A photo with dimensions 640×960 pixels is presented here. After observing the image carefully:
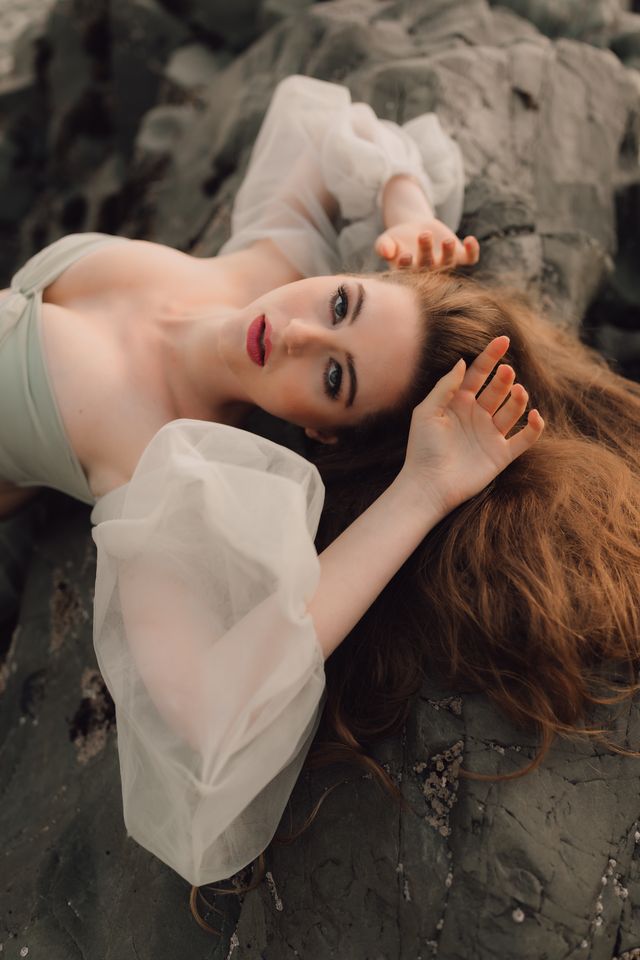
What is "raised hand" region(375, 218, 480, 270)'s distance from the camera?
299 centimetres

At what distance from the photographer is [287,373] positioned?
2.60 meters

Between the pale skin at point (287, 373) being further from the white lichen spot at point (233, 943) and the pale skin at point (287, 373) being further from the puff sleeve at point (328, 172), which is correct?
the white lichen spot at point (233, 943)

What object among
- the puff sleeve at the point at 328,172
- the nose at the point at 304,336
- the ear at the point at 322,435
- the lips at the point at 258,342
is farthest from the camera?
the puff sleeve at the point at 328,172

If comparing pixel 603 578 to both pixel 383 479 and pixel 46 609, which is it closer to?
pixel 383 479

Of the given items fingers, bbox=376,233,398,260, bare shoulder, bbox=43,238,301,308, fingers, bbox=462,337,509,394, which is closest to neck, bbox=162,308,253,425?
bare shoulder, bbox=43,238,301,308

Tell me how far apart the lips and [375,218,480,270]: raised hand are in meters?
0.62

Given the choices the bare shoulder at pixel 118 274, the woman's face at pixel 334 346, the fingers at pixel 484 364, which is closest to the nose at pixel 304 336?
the woman's face at pixel 334 346

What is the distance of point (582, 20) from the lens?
16.2ft

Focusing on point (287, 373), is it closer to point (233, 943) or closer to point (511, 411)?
point (511, 411)

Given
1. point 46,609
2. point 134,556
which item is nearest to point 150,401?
point 134,556

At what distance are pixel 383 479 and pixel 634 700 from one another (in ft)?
3.50

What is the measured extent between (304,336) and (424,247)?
0.81 meters

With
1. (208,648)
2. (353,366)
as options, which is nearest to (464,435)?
(353,366)

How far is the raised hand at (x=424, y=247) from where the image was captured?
9.80ft
